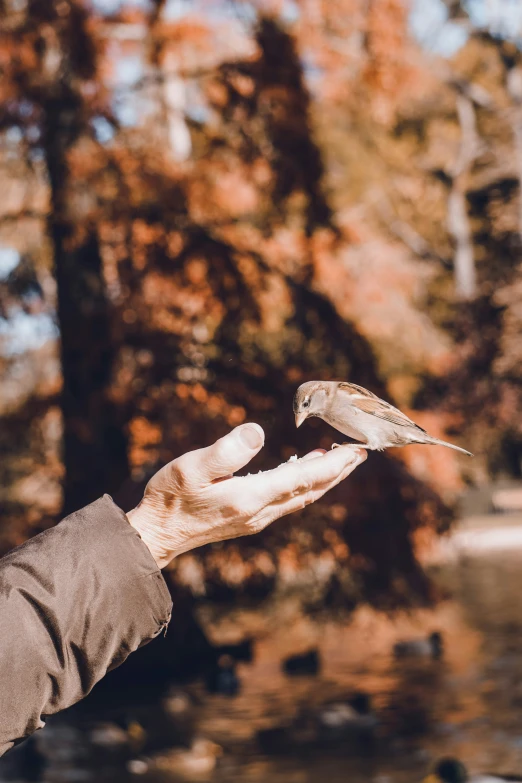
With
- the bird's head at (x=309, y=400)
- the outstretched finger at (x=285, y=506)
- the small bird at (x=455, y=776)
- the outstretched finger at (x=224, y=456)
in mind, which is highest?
the outstretched finger at (x=224, y=456)

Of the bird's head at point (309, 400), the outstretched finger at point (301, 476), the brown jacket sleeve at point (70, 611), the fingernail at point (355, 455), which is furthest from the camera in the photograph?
the bird's head at point (309, 400)

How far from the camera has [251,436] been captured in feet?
6.12

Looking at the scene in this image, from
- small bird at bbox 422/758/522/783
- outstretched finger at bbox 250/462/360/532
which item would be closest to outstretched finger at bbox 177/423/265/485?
outstretched finger at bbox 250/462/360/532

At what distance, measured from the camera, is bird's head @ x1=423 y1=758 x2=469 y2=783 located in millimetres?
6645

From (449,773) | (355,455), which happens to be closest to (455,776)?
(449,773)

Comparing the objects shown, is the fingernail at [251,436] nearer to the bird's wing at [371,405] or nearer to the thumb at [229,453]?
the thumb at [229,453]

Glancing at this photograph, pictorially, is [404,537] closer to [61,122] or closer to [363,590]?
[363,590]

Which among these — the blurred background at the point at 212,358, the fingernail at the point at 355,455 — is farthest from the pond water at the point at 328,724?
the fingernail at the point at 355,455

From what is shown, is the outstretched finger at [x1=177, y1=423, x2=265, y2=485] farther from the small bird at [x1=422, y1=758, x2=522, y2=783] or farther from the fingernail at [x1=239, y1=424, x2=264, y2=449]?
the small bird at [x1=422, y1=758, x2=522, y2=783]

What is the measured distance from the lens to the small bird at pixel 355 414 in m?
2.61

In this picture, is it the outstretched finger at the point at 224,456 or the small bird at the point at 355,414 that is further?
the small bird at the point at 355,414

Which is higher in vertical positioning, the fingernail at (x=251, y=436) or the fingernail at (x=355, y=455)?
the fingernail at (x=251, y=436)

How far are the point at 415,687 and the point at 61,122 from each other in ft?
17.9

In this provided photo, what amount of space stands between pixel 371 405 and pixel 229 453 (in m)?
0.97
